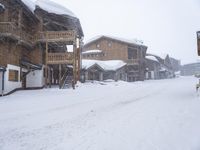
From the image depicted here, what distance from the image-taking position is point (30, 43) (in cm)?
2308

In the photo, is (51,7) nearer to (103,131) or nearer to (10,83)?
(10,83)

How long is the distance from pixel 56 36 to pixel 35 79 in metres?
4.98

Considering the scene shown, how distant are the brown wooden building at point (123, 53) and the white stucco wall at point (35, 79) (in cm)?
2469

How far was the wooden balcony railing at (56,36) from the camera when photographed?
77.4 ft

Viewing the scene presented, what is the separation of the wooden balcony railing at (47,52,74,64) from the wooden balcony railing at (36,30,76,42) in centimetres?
153

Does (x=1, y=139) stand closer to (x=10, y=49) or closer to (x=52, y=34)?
(x=10, y=49)

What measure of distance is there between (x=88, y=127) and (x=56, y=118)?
6.04 feet

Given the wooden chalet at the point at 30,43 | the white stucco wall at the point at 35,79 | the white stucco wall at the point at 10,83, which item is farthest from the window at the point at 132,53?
the white stucco wall at the point at 10,83

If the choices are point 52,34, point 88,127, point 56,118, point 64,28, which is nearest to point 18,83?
point 52,34

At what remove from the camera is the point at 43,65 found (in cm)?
2494

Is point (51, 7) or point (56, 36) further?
point (51, 7)

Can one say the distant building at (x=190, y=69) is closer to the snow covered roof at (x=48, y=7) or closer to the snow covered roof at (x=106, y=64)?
the snow covered roof at (x=106, y=64)

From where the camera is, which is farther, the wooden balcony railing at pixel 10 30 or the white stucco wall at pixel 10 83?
the white stucco wall at pixel 10 83

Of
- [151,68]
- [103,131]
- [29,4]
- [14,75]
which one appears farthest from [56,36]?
[151,68]
